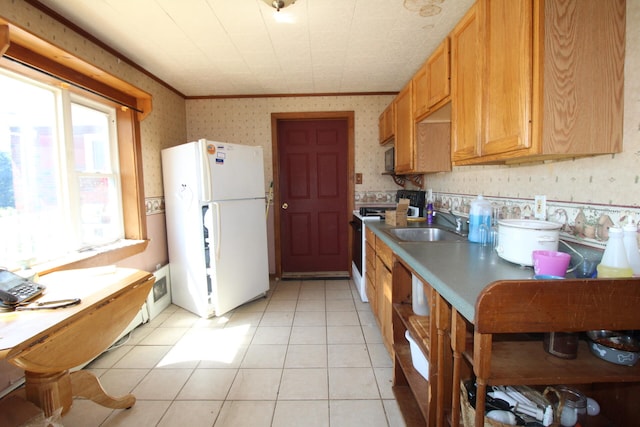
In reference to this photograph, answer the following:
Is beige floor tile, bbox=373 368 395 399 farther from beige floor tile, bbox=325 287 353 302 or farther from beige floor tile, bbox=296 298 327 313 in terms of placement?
beige floor tile, bbox=325 287 353 302

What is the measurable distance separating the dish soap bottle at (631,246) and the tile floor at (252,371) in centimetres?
126

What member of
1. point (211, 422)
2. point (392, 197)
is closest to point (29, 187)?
point (211, 422)

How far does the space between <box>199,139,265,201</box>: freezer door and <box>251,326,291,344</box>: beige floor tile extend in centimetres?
124

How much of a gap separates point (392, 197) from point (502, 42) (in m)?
2.66

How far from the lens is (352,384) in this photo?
6.25ft

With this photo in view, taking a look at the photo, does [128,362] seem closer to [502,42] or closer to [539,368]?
[539,368]

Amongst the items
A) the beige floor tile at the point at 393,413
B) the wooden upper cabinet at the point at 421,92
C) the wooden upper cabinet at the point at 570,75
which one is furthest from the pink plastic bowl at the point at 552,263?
the wooden upper cabinet at the point at 421,92

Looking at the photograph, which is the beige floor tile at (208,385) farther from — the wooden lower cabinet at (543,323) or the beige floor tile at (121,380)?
the wooden lower cabinet at (543,323)

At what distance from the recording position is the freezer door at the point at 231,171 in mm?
2705

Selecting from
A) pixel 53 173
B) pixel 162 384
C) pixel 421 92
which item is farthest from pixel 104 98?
pixel 421 92

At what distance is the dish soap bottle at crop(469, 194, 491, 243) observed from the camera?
1.79 m

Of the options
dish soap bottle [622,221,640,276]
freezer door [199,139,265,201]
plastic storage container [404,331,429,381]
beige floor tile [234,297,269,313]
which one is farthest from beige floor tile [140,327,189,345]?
dish soap bottle [622,221,640,276]

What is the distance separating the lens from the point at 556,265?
1071mm

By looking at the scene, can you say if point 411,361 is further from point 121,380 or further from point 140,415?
point 121,380
